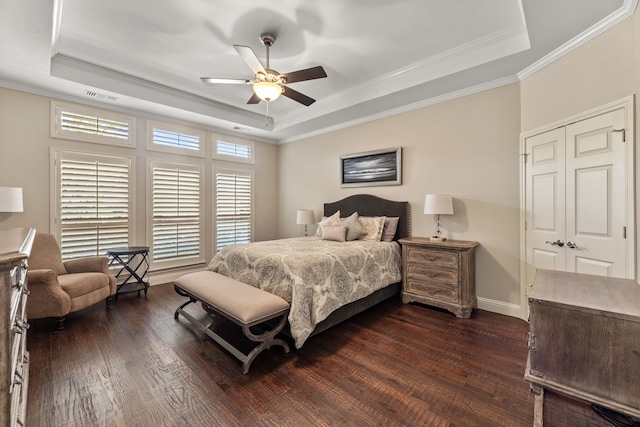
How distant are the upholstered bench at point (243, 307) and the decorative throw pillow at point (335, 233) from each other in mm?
1674

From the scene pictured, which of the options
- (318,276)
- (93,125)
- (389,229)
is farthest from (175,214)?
(389,229)

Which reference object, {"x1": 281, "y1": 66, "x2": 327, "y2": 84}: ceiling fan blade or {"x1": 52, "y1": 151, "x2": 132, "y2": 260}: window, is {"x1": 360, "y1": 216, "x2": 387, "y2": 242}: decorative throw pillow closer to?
{"x1": 281, "y1": 66, "x2": 327, "y2": 84}: ceiling fan blade

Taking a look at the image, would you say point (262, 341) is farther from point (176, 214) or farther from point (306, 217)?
point (176, 214)

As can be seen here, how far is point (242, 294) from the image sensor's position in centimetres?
244

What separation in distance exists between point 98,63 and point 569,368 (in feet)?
16.6

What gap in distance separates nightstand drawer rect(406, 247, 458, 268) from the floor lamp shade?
4584 millimetres

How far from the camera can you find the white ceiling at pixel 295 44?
7.70ft

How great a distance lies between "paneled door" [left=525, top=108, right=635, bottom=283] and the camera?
2195 mm

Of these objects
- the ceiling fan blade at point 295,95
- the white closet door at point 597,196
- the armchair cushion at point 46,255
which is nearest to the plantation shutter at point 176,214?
the armchair cushion at point 46,255

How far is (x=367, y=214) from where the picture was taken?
177 inches

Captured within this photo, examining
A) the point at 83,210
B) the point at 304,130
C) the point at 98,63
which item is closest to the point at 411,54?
the point at 304,130

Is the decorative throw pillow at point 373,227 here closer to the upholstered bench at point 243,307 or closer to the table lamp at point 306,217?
the table lamp at point 306,217

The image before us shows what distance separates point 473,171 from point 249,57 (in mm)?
2970

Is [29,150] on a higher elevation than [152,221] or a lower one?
higher
